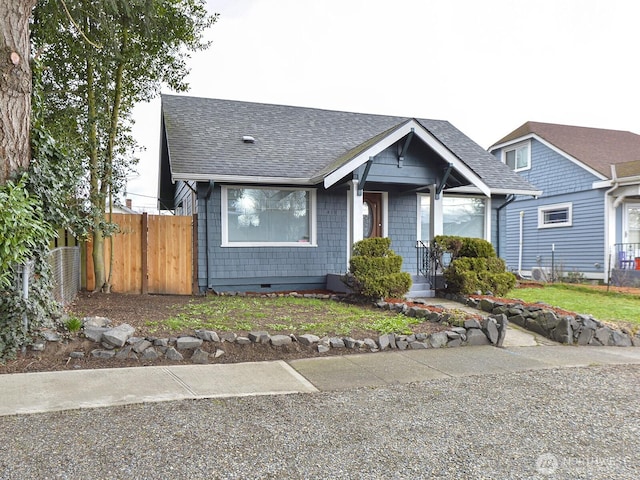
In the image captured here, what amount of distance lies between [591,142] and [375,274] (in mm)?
14669

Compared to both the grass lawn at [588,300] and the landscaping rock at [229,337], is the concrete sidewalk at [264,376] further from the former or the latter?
the grass lawn at [588,300]

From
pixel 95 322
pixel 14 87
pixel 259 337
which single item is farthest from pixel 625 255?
pixel 14 87

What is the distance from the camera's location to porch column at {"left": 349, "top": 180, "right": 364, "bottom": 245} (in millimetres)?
10117

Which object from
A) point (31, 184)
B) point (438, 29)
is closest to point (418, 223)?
point (438, 29)

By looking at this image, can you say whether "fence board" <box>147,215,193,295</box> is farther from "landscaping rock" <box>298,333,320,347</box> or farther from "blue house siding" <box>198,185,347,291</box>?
"landscaping rock" <box>298,333,320,347</box>

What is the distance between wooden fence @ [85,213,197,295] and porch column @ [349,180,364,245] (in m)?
3.69

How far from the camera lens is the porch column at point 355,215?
10117mm

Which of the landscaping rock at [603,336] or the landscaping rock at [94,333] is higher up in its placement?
the landscaping rock at [94,333]

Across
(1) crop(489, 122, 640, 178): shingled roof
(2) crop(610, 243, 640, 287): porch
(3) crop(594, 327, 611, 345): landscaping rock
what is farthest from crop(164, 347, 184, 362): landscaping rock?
(1) crop(489, 122, 640, 178): shingled roof

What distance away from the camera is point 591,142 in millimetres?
18844

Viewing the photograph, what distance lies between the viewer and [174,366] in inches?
201

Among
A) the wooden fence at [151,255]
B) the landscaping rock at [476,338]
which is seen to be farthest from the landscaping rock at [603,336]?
the wooden fence at [151,255]

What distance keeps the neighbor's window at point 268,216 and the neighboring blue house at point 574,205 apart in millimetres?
5844

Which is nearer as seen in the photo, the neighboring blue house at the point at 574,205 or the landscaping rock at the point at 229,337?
the landscaping rock at the point at 229,337
